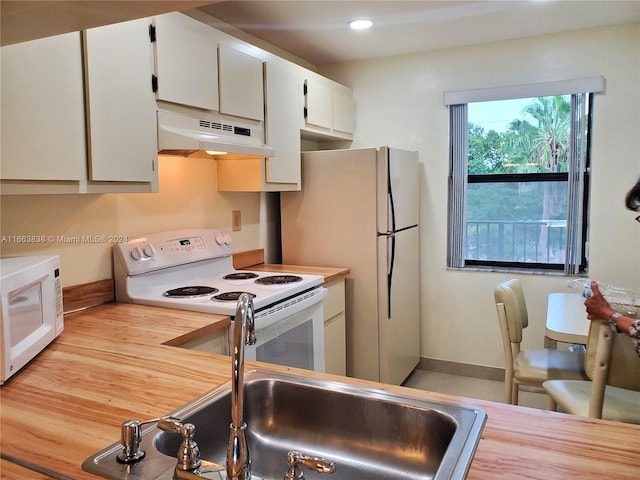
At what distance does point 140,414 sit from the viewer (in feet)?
3.52

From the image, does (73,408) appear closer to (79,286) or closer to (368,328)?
(79,286)

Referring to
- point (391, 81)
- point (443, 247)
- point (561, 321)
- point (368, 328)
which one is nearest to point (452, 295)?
point (443, 247)

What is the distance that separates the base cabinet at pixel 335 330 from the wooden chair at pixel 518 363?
→ 0.91 metres

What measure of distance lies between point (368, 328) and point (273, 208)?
1057 mm

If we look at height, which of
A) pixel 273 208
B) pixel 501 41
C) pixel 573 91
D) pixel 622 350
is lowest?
pixel 622 350

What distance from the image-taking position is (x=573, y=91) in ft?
10.2

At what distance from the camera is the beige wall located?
1.79 meters

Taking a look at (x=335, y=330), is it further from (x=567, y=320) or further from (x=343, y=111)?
(x=343, y=111)

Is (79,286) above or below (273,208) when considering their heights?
below

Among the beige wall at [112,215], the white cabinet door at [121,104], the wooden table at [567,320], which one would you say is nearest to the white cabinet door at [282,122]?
the beige wall at [112,215]

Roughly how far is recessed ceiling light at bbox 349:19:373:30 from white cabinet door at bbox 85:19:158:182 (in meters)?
1.38

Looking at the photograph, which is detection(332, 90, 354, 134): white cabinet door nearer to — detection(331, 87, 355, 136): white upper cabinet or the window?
detection(331, 87, 355, 136): white upper cabinet

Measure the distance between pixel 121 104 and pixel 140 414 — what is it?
1.17 metres

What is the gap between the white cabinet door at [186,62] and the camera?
1.95m
